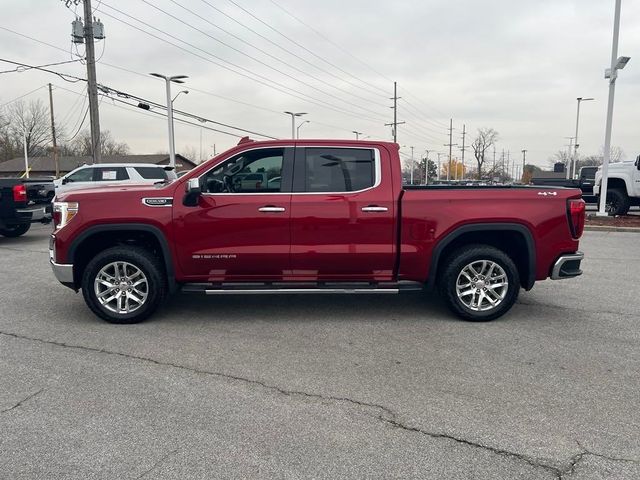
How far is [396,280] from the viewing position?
534 cm

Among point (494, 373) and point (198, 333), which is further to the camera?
point (198, 333)

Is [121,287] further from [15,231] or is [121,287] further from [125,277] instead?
[15,231]

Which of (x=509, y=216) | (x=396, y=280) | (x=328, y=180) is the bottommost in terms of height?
(x=396, y=280)

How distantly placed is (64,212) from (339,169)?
9.67 ft

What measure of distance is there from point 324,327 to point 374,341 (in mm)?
647

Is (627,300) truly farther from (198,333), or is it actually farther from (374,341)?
(198,333)

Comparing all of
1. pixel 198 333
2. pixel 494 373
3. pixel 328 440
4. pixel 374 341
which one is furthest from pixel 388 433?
pixel 198 333

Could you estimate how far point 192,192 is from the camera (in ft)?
16.3

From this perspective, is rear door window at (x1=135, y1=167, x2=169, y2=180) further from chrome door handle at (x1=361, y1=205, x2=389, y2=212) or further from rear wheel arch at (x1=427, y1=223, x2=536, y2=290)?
rear wheel arch at (x1=427, y1=223, x2=536, y2=290)

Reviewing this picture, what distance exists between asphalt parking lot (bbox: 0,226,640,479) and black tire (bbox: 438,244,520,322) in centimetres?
17

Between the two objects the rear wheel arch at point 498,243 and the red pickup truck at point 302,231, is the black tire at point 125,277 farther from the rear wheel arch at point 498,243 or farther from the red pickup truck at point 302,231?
the rear wheel arch at point 498,243

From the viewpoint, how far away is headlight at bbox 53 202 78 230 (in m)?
5.06

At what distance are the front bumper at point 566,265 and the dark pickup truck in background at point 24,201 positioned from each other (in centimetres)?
1054

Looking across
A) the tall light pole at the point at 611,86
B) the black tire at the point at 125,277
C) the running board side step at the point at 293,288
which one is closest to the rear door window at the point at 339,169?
the running board side step at the point at 293,288
